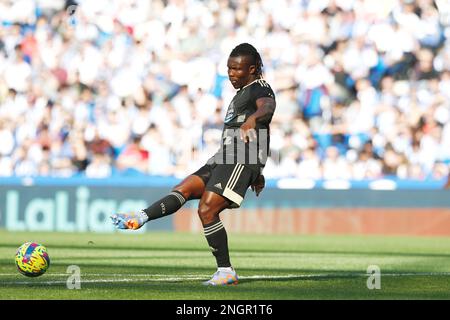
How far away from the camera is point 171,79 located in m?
23.5

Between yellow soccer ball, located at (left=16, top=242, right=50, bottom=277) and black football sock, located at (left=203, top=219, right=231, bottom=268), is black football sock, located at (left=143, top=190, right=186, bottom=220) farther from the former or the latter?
yellow soccer ball, located at (left=16, top=242, right=50, bottom=277)

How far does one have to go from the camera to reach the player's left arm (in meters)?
9.13

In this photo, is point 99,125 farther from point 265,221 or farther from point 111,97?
point 265,221

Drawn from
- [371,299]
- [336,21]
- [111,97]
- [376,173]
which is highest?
[336,21]

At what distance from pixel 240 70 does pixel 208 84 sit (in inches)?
518

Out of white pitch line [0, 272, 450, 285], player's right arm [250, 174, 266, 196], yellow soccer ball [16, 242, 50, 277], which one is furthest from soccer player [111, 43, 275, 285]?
yellow soccer ball [16, 242, 50, 277]

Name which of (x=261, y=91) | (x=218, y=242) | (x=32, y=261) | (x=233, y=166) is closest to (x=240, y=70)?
(x=261, y=91)

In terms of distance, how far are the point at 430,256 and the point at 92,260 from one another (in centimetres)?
488

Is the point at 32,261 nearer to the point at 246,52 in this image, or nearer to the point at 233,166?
the point at 233,166

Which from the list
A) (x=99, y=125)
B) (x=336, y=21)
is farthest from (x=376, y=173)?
(x=99, y=125)

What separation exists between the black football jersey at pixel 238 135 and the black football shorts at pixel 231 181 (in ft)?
0.19

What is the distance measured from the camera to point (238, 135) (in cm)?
997

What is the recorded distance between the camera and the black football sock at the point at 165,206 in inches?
390

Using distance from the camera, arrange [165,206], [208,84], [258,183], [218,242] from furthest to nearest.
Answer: [208,84]
[258,183]
[165,206]
[218,242]
